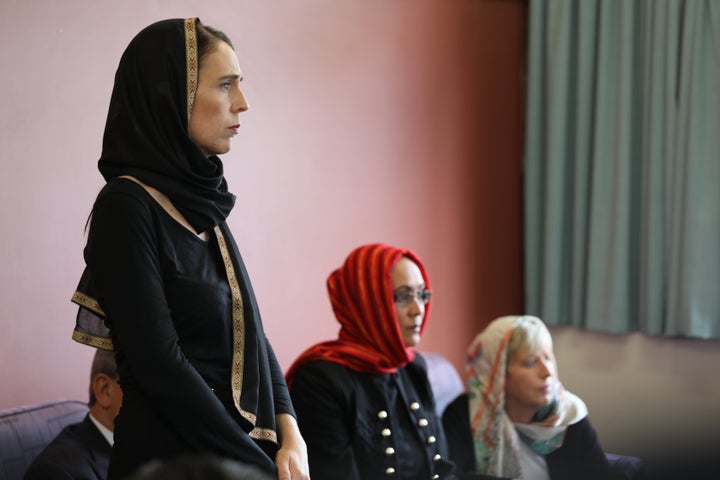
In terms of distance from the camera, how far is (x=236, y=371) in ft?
5.96

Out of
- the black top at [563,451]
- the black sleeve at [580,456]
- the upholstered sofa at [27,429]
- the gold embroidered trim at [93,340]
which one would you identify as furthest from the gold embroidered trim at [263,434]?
the black sleeve at [580,456]

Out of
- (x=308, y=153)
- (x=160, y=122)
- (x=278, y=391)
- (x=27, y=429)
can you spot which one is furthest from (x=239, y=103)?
(x=308, y=153)

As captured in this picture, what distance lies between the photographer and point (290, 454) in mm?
1844

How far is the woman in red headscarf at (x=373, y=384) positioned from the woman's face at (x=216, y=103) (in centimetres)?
114

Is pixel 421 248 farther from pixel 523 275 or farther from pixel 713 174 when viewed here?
pixel 713 174

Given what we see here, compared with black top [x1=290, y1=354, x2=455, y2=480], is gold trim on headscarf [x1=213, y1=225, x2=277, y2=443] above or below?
above

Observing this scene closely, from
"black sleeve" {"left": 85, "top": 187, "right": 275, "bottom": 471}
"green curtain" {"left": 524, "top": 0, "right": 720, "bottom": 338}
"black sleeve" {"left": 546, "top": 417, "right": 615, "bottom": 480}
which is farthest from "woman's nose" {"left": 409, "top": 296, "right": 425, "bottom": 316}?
"green curtain" {"left": 524, "top": 0, "right": 720, "bottom": 338}

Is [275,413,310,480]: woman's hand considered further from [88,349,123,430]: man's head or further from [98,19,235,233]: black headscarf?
[88,349,123,430]: man's head

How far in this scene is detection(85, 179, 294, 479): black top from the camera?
1.70m

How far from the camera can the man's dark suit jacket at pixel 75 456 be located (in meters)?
2.36

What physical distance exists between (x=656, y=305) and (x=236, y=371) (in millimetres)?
2866

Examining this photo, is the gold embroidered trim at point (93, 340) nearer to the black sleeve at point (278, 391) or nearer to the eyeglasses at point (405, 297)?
the black sleeve at point (278, 391)

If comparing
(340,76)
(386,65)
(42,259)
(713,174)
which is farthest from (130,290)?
(713,174)

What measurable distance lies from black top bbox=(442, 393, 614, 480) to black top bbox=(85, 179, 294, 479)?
1.51m
